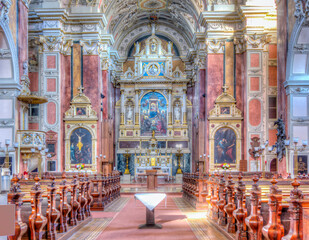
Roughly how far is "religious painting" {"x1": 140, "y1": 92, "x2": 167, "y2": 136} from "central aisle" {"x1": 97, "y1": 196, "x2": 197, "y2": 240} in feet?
60.4

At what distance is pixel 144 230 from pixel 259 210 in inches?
137

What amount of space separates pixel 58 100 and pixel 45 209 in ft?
48.8

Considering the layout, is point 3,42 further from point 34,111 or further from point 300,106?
point 300,106

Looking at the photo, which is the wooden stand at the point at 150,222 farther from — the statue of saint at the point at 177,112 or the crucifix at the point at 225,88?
the statue of saint at the point at 177,112

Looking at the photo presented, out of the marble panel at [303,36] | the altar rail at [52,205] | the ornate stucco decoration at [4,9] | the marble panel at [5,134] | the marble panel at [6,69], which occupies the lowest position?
the altar rail at [52,205]

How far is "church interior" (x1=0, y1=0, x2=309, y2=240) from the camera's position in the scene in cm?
803

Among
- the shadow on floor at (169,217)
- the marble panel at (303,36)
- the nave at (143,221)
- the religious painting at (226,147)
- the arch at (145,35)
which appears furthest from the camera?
the arch at (145,35)

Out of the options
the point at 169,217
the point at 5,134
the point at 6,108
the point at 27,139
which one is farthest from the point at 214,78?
the point at 169,217

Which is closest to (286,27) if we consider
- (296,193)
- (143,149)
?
(296,193)

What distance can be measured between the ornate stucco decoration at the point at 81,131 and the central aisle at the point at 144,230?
9898mm

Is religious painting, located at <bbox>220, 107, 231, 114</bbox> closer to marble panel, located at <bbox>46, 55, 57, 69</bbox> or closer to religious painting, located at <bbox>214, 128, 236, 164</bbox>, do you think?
religious painting, located at <bbox>214, 128, 236, 164</bbox>

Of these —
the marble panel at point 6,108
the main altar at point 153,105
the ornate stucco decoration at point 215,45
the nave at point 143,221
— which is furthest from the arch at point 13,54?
the main altar at point 153,105

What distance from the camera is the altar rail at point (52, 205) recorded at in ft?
18.4

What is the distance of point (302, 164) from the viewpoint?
49.0ft
